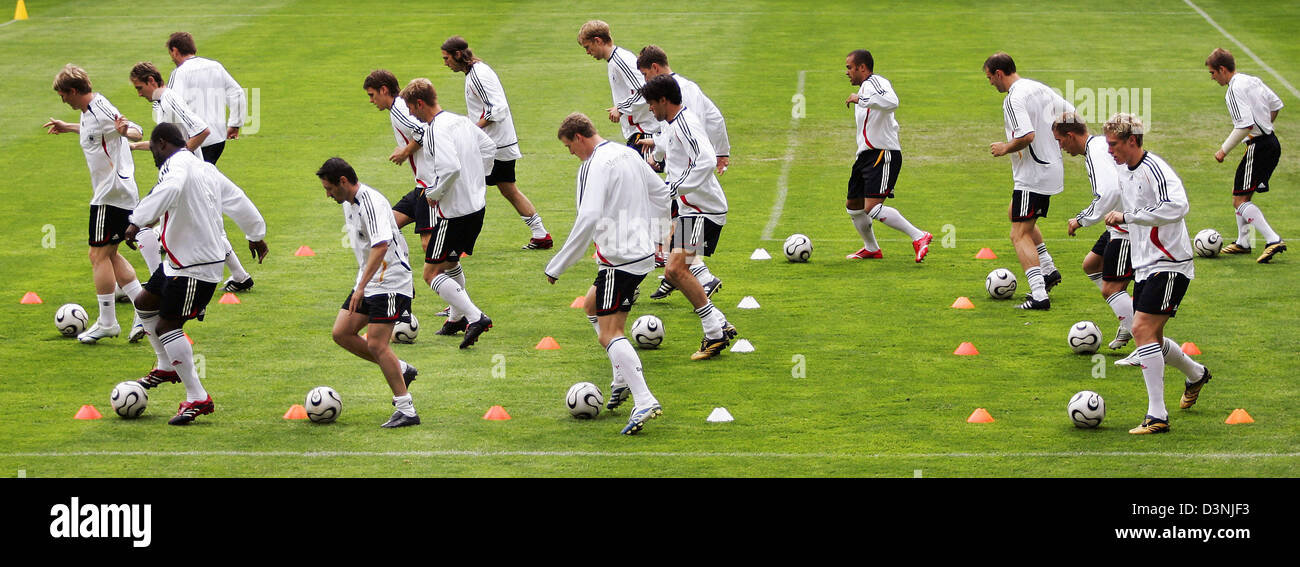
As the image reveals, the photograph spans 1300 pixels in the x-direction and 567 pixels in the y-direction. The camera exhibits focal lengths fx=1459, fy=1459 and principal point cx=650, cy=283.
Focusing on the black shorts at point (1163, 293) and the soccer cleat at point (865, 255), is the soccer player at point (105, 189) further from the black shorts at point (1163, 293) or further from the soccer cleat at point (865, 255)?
the black shorts at point (1163, 293)

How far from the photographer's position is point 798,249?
15953mm

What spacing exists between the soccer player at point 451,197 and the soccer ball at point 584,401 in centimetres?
216

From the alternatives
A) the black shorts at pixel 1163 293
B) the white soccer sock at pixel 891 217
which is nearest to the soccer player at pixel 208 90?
the white soccer sock at pixel 891 217

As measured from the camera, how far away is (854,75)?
15.4 m

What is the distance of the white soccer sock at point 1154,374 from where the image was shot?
9.82m

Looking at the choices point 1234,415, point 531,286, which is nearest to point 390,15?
point 531,286

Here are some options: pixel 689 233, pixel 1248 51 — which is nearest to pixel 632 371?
pixel 689 233

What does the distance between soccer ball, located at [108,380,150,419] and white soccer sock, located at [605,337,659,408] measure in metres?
3.43

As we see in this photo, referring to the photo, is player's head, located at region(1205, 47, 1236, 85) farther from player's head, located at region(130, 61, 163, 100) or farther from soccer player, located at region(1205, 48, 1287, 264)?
player's head, located at region(130, 61, 163, 100)

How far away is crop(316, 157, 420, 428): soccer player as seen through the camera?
10.1 m

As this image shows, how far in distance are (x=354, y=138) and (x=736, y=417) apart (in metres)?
13.5

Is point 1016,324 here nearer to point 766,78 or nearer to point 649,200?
point 649,200

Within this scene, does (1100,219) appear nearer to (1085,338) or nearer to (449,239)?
(1085,338)

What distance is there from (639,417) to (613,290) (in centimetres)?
92
